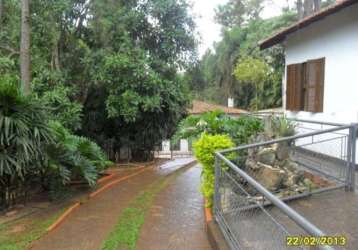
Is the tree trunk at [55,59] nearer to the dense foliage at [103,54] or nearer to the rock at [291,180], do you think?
the dense foliage at [103,54]

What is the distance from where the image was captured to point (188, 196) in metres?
8.19

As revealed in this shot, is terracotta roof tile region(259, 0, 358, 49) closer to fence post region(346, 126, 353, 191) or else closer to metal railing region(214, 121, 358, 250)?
metal railing region(214, 121, 358, 250)

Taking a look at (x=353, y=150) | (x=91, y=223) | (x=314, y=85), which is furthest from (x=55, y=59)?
(x=353, y=150)

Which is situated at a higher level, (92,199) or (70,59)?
(70,59)

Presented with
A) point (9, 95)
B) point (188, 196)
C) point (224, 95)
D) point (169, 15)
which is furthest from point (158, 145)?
point (224, 95)

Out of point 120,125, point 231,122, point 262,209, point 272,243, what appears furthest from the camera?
point 120,125

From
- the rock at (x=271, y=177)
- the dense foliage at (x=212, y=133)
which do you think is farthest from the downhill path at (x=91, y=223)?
the rock at (x=271, y=177)

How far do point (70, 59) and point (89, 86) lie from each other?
1066mm

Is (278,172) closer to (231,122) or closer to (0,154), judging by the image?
(231,122)

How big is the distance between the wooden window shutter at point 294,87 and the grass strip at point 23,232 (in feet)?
20.5

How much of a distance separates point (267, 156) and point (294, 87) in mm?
4235

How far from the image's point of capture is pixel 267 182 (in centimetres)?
552

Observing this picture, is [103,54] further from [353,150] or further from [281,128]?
[353,150]

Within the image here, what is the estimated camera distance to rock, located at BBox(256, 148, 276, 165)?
19.4 feet
